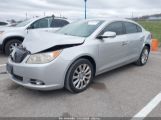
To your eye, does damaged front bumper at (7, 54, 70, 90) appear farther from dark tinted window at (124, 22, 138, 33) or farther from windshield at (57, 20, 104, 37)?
dark tinted window at (124, 22, 138, 33)

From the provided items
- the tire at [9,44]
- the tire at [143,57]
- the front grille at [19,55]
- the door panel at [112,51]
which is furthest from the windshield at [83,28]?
the tire at [9,44]

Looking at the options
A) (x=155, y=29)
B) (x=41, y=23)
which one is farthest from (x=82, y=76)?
(x=155, y=29)

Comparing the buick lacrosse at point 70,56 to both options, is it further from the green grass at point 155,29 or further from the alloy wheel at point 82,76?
Answer: the green grass at point 155,29

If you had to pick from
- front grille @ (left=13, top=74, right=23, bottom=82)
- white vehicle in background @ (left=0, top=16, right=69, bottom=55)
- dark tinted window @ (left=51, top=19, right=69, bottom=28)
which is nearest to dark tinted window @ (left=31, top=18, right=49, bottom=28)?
white vehicle in background @ (left=0, top=16, right=69, bottom=55)

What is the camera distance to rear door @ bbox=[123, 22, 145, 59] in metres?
5.37

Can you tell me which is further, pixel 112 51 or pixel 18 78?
pixel 112 51

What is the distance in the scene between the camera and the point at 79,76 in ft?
13.1

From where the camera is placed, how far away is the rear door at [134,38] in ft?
17.6

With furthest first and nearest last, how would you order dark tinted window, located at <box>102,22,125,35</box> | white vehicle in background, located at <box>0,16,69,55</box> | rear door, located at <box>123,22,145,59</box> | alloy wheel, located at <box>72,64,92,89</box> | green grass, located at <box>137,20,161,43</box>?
green grass, located at <box>137,20,161,43</box>
white vehicle in background, located at <box>0,16,69,55</box>
rear door, located at <box>123,22,145,59</box>
dark tinted window, located at <box>102,22,125,35</box>
alloy wheel, located at <box>72,64,92,89</box>

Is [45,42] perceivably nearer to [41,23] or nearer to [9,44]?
[9,44]

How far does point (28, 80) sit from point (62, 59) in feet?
2.46

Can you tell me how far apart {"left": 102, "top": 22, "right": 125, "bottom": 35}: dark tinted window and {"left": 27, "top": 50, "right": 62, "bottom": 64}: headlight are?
5.21 ft

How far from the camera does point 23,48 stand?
392 centimetres

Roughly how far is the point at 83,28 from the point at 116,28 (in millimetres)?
914
